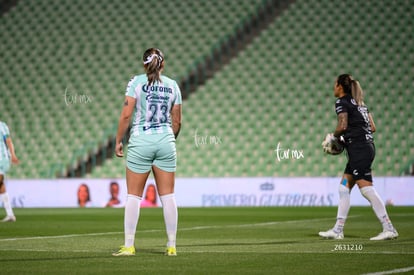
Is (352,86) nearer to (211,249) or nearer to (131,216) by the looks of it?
(211,249)

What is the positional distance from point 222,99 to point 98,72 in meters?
4.51

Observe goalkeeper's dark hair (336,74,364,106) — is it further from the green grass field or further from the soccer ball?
the green grass field

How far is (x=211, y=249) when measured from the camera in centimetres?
946

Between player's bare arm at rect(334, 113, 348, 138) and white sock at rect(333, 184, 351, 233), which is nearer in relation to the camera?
player's bare arm at rect(334, 113, 348, 138)

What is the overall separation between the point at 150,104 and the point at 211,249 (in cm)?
193

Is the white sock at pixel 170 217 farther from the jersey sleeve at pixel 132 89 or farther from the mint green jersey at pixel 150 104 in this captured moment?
the jersey sleeve at pixel 132 89

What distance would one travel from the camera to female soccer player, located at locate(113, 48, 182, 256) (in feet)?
27.7

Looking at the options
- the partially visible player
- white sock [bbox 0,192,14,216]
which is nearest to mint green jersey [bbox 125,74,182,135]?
the partially visible player

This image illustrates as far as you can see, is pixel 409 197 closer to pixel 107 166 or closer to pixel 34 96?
pixel 107 166

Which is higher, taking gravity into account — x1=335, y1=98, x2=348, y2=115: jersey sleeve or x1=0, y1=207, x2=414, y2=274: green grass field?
x1=335, y1=98, x2=348, y2=115: jersey sleeve

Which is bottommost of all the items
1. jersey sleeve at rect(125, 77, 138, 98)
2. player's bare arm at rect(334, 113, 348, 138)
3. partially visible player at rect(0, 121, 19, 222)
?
partially visible player at rect(0, 121, 19, 222)

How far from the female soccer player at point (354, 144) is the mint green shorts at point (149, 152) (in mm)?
3079

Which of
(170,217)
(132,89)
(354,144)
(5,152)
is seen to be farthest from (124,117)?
(5,152)

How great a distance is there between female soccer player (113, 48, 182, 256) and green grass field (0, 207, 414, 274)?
1.36ft
